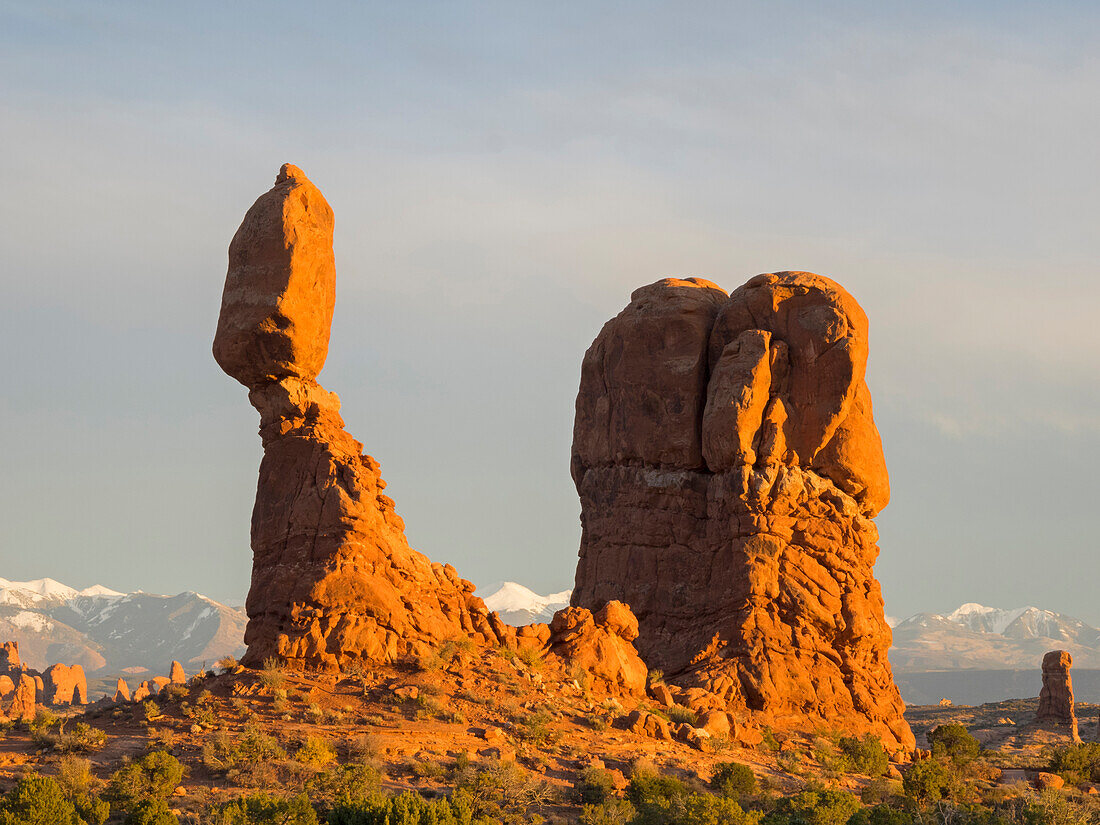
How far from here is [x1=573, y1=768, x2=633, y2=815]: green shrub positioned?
1031 inches

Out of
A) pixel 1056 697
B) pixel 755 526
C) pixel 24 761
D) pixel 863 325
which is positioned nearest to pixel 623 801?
pixel 24 761

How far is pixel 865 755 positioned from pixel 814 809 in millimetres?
7432

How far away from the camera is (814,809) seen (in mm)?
27000

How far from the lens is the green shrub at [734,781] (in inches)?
1106

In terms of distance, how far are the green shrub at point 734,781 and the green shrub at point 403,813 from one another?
710cm

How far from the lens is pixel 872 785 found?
103 feet

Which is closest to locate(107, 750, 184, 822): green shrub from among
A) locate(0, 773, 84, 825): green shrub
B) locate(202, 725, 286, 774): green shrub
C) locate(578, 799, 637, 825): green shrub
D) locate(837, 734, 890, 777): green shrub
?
locate(202, 725, 286, 774): green shrub

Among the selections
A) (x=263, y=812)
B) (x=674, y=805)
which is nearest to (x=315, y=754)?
(x=263, y=812)

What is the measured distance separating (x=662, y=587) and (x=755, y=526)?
3.62m

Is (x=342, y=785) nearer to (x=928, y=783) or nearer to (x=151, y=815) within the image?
(x=151, y=815)

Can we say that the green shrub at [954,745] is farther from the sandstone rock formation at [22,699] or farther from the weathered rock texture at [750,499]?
the sandstone rock formation at [22,699]

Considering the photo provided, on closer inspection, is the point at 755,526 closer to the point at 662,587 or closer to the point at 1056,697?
the point at 662,587

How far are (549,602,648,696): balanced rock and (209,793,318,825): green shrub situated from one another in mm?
11200

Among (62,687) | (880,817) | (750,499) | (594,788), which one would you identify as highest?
(750,499)
